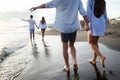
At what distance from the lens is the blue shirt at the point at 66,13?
21.0 feet

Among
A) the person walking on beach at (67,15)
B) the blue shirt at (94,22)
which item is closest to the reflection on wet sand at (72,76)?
the person walking on beach at (67,15)

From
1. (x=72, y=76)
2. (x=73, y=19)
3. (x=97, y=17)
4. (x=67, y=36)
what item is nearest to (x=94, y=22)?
(x=97, y=17)

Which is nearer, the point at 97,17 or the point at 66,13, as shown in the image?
the point at 66,13

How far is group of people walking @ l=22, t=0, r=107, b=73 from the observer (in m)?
6.41

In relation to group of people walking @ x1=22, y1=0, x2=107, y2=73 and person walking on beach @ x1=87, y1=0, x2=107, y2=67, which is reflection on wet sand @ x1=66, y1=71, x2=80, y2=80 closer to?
group of people walking @ x1=22, y1=0, x2=107, y2=73

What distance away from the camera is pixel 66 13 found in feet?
21.1

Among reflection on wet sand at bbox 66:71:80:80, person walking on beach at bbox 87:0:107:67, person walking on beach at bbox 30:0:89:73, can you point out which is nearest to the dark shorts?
person walking on beach at bbox 30:0:89:73

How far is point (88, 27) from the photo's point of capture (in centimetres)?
674

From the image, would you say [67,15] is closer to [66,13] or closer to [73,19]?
[66,13]

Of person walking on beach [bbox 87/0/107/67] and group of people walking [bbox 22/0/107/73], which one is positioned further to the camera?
person walking on beach [bbox 87/0/107/67]

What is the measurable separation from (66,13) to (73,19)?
216 millimetres

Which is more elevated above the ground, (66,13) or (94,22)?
(66,13)

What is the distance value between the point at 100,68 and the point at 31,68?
6.07ft

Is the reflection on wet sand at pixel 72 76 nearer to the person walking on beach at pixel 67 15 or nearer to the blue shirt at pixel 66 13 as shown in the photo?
the person walking on beach at pixel 67 15
